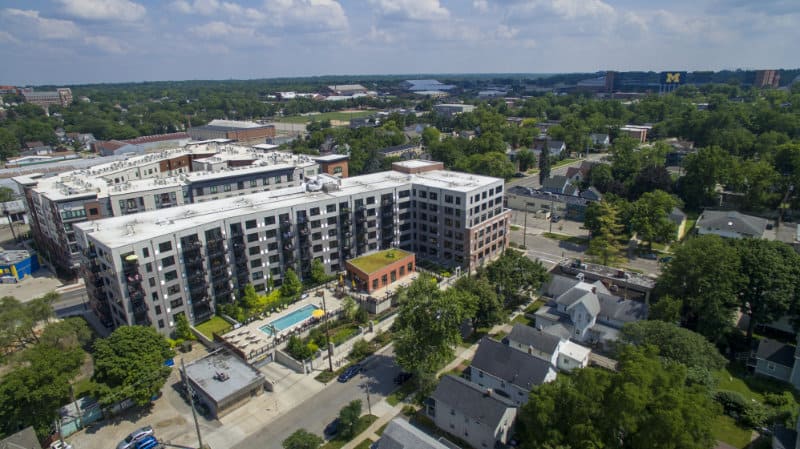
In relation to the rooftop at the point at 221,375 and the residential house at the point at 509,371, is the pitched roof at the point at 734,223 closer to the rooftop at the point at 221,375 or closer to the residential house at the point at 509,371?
the residential house at the point at 509,371

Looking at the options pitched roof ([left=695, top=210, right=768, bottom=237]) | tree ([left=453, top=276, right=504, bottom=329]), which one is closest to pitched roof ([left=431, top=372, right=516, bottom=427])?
tree ([left=453, top=276, right=504, bottom=329])

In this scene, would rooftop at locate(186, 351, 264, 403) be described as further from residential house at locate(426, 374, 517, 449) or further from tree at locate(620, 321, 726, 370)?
tree at locate(620, 321, 726, 370)

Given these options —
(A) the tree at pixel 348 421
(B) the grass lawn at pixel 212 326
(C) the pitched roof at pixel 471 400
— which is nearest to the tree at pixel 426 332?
(C) the pitched roof at pixel 471 400

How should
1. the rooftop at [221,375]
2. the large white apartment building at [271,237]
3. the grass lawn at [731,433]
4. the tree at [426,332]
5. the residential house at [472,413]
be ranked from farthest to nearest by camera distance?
1. the large white apartment building at [271,237]
2. the tree at [426,332]
3. the rooftop at [221,375]
4. the grass lawn at [731,433]
5. the residential house at [472,413]

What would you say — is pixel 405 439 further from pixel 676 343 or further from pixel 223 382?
pixel 676 343

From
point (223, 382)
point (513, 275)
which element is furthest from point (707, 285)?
point (223, 382)

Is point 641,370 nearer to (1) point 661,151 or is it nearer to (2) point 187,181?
(2) point 187,181

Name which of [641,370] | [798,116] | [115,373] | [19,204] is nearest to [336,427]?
[115,373]

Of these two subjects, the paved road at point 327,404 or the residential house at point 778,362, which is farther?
the residential house at point 778,362
